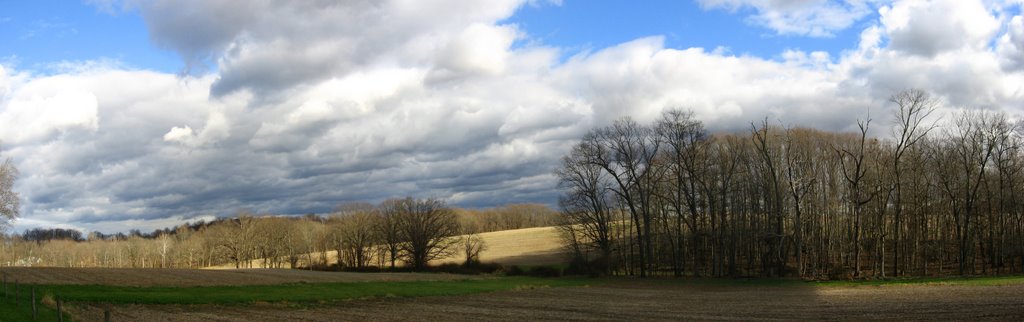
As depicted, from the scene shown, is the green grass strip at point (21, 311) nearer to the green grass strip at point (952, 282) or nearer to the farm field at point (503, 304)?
the farm field at point (503, 304)

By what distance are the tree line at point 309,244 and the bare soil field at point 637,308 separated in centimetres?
4587

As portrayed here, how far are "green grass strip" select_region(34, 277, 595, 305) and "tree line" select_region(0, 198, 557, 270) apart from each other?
1433 inches

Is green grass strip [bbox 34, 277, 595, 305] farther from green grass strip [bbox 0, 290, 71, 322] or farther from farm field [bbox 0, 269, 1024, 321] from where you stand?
green grass strip [bbox 0, 290, 71, 322]

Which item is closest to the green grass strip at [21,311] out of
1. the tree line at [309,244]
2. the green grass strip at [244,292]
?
the green grass strip at [244,292]

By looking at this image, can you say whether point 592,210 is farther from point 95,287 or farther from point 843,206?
point 95,287

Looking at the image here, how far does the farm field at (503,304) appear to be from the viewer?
2897 centimetres

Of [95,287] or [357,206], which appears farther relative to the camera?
[357,206]

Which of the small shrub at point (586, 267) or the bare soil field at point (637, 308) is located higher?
the bare soil field at point (637, 308)

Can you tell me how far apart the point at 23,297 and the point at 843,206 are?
220ft

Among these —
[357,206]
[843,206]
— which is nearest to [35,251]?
[357,206]

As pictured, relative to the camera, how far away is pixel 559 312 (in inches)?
1294

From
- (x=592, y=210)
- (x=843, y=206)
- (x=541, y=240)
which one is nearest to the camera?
(x=843, y=206)

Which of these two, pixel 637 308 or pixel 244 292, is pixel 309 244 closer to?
pixel 244 292

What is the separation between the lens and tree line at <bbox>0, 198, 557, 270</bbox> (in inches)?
3693
